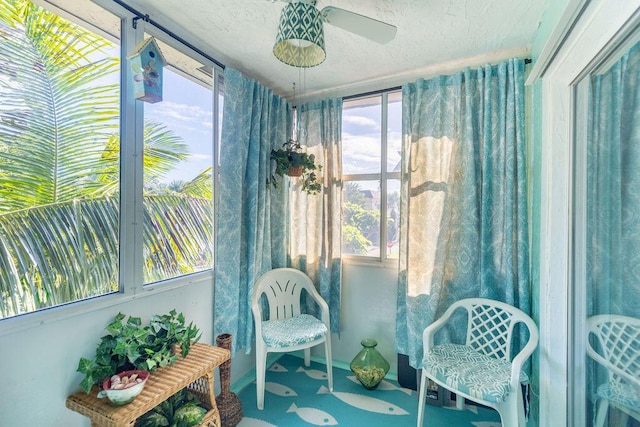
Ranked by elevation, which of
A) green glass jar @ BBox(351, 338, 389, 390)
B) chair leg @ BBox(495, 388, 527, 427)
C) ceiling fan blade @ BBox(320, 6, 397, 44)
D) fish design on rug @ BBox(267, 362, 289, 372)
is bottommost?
fish design on rug @ BBox(267, 362, 289, 372)

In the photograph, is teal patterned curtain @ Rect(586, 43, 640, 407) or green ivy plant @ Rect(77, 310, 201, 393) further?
green ivy plant @ Rect(77, 310, 201, 393)

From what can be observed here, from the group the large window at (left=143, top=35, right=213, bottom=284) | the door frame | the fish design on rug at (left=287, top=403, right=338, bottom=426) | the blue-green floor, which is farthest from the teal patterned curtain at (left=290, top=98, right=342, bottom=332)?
the door frame

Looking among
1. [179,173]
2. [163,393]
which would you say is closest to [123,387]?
[163,393]

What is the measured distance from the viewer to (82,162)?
128 centimetres

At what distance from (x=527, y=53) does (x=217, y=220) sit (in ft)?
7.56

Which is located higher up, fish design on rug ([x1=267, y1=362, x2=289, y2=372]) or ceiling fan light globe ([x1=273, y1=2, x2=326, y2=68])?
ceiling fan light globe ([x1=273, y1=2, x2=326, y2=68])

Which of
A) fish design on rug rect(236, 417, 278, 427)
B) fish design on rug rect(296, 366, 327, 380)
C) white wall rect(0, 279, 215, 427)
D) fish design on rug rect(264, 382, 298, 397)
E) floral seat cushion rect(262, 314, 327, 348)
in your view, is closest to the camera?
white wall rect(0, 279, 215, 427)

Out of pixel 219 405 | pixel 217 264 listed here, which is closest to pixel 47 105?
pixel 217 264

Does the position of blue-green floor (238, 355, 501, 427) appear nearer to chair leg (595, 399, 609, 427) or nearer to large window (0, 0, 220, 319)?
chair leg (595, 399, 609, 427)

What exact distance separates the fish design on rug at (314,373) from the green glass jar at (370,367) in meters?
0.32

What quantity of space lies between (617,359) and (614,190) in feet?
2.05

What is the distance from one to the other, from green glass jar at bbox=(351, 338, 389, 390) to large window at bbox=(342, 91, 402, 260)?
2.35ft

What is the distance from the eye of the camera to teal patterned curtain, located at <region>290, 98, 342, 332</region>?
2355 millimetres

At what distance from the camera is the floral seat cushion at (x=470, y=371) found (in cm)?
138
